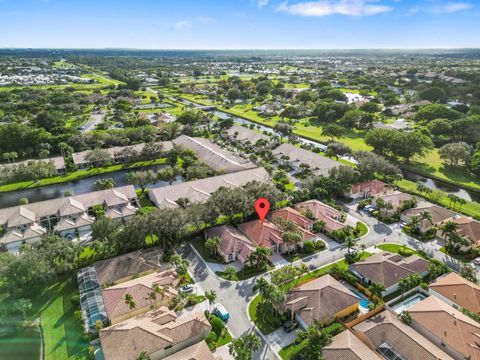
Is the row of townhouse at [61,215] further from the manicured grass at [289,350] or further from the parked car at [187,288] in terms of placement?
the manicured grass at [289,350]

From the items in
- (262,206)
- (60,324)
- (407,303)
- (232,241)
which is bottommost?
(60,324)

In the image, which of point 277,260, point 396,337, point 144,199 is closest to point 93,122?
point 144,199

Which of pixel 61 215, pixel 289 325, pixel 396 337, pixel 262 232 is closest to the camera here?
pixel 396 337

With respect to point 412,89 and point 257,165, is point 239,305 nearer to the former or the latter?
point 257,165

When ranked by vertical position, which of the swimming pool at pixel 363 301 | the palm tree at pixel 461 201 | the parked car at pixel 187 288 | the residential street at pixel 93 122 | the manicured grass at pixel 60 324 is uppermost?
the residential street at pixel 93 122

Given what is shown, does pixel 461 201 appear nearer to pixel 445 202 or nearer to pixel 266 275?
pixel 445 202

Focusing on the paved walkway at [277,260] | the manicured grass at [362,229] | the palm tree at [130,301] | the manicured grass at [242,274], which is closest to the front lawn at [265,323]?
the manicured grass at [242,274]
